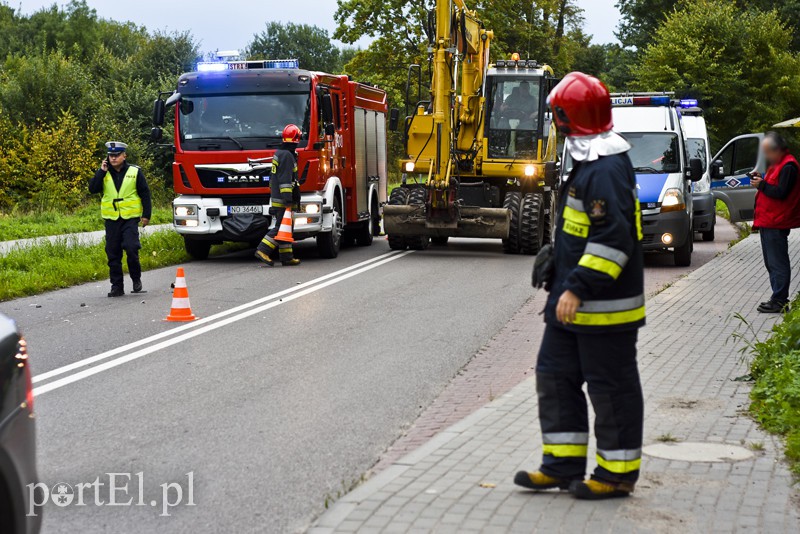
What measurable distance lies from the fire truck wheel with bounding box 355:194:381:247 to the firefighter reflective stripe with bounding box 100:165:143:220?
8153mm

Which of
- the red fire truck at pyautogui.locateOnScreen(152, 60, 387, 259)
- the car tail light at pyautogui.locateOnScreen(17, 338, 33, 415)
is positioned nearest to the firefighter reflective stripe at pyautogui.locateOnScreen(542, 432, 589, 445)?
the car tail light at pyautogui.locateOnScreen(17, 338, 33, 415)

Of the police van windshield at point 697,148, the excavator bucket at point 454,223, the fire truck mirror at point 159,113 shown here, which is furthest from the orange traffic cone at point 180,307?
the police van windshield at point 697,148

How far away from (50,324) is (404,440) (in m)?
6.15

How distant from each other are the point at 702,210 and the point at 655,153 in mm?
3921

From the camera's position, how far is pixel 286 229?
1752 cm

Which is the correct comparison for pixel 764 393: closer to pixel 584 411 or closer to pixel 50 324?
pixel 584 411

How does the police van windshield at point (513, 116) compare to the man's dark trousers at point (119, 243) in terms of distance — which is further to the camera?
the police van windshield at point (513, 116)

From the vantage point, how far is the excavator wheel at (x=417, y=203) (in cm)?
1925

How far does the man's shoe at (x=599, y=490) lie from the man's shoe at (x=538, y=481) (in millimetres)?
94

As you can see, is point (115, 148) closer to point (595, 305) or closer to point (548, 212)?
point (548, 212)

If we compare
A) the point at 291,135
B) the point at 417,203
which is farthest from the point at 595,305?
the point at 417,203

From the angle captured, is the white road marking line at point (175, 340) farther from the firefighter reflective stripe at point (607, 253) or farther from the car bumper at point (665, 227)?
the firefighter reflective stripe at point (607, 253)

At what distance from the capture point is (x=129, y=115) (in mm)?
38812

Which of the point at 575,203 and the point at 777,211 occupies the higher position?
the point at 575,203
